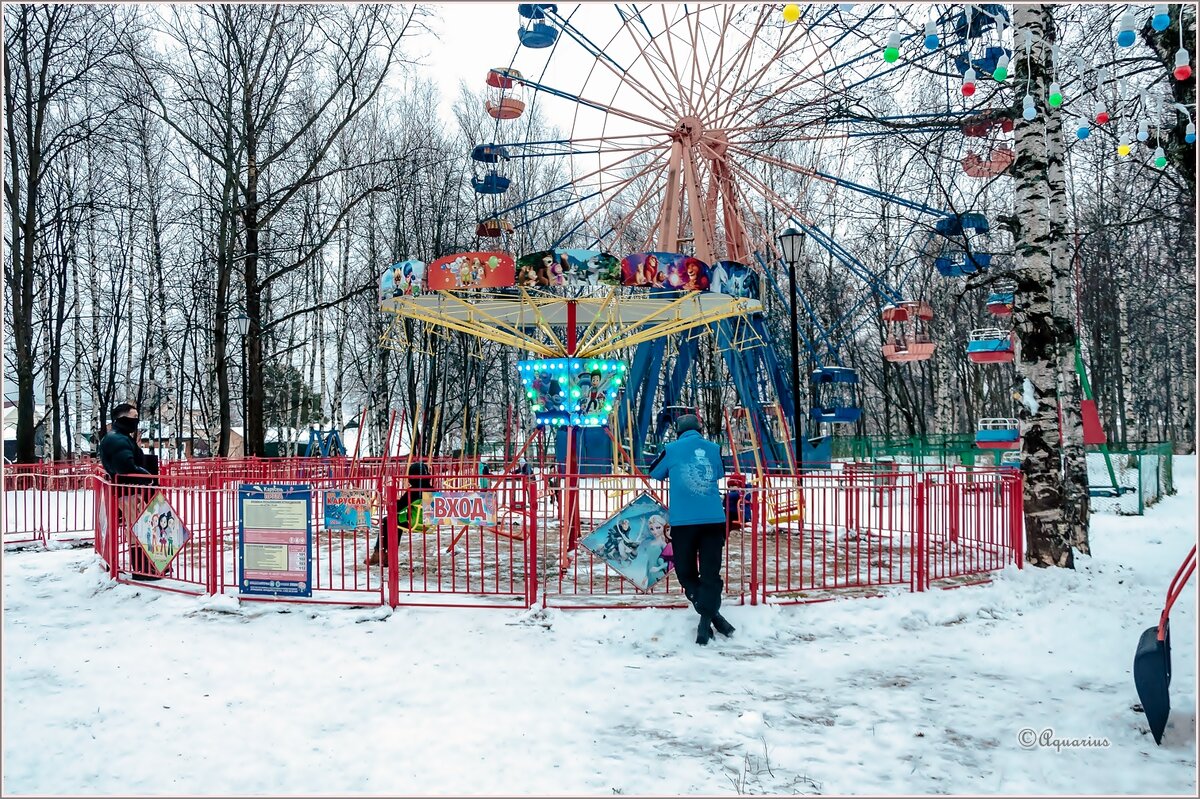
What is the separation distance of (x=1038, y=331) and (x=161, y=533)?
35.1 ft

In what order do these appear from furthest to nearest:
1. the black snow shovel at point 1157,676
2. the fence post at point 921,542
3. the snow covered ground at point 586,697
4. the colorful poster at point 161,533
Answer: the colorful poster at point 161,533 < the fence post at point 921,542 < the black snow shovel at point 1157,676 < the snow covered ground at point 586,697

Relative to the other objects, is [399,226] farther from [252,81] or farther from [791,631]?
[791,631]

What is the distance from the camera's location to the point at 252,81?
21.0 meters

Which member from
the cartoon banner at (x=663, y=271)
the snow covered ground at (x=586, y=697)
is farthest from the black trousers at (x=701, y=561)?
the cartoon banner at (x=663, y=271)

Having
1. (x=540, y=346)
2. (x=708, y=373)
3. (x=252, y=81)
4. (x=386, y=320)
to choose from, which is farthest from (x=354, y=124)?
(x=540, y=346)

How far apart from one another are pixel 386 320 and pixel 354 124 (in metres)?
7.51

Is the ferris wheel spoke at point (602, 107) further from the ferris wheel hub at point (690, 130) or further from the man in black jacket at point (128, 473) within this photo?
the man in black jacket at point (128, 473)

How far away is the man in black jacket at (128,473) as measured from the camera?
959cm

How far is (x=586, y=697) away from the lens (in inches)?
237

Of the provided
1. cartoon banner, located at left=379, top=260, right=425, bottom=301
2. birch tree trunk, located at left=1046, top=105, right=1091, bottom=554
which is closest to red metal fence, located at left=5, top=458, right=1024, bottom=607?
birch tree trunk, located at left=1046, top=105, right=1091, bottom=554

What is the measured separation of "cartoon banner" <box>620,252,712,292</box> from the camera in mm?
10617

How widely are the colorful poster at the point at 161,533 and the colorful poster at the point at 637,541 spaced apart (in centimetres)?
460

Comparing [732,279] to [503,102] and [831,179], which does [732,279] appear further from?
[503,102]

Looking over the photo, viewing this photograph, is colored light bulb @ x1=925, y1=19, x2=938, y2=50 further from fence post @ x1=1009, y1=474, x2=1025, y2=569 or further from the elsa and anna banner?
fence post @ x1=1009, y1=474, x2=1025, y2=569
